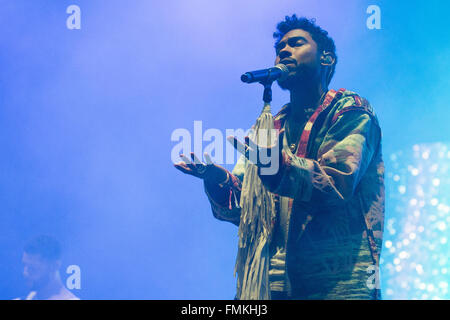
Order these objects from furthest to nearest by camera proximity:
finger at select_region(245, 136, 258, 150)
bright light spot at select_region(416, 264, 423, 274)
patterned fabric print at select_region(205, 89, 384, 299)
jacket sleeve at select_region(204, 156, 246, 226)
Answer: bright light spot at select_region(416, 264, 423, 274) < jacket sleeve at select_region(204, 156, 246, 226) < patterned fabric print at select_region(205, 89, 384, 299) < finger at select_region(245, 136, 258, 150)

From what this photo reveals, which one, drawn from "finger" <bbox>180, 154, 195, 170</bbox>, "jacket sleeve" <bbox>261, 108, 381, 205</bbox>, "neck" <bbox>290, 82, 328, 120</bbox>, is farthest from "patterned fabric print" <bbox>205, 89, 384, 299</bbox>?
"finger" <bbox>180, 154, 195, 170</bbox>

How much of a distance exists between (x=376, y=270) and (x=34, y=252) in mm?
1904

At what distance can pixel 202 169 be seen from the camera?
209cm

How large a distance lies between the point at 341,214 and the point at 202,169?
55cm

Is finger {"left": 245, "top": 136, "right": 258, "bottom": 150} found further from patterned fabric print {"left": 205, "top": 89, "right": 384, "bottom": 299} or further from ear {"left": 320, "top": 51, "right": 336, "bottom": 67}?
ear {"left": 320, "top": 51, "right": 336, "bottom": 67}

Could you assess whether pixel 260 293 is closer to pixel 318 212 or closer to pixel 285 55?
pixel 318 212

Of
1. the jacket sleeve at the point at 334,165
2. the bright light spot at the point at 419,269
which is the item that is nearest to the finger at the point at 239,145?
the jacket sleeve at the point at 334,165

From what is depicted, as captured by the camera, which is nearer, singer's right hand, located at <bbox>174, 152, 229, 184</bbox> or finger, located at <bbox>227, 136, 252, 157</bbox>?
finger, located at <bbox>227, 136, 252, 157</bbox>

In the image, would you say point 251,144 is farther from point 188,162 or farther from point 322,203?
point 188,162

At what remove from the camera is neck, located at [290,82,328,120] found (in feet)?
7.11

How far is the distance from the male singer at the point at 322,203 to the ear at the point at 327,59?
93 millimetres

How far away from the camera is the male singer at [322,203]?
1.77 meters
